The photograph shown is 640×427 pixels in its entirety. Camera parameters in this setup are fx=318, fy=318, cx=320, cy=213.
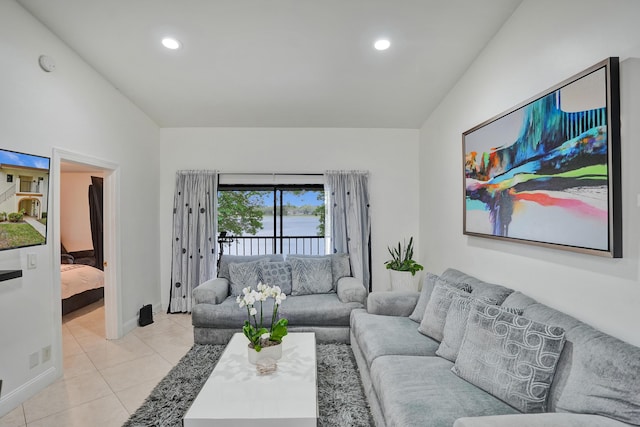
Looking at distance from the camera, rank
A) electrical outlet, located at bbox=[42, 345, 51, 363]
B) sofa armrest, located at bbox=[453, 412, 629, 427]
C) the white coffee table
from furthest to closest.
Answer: electrical outlet, located at bbox=[42, 345, 51, 363] < the white coffee table < sofa armrest, located at bbox=[453, 412, 629, 427]

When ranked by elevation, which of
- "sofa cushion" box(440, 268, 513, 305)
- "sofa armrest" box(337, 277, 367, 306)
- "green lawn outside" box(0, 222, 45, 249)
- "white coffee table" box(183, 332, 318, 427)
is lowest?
"white coffee table" box(183, 332, 318, 427)

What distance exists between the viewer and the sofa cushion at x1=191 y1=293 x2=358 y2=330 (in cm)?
328

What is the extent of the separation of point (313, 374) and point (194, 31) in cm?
271

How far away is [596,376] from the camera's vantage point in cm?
134

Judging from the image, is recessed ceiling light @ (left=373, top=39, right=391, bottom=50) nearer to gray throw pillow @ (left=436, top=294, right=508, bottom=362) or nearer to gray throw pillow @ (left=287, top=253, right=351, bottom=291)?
gray throw pillow @ (left=436, top=294, right=508, bottom=362)

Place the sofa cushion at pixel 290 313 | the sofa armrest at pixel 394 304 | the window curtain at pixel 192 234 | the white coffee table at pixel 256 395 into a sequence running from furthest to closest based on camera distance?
the window curtain at pixel 192 234 < the sofa cushion at pixel 290 313 < the sofa armrest at pixel 394 304 < the white coffee table at pixel 256 395

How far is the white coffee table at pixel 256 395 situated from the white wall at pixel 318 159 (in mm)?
2733

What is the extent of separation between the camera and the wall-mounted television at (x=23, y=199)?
2.21m

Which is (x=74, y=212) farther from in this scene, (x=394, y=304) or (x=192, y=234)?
(x=394, y=304)

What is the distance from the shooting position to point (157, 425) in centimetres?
207

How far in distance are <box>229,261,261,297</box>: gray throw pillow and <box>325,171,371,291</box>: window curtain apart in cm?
125

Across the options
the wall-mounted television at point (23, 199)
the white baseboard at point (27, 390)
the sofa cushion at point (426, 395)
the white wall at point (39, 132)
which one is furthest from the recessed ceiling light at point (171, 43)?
the sofa cushion at point (426, 395)

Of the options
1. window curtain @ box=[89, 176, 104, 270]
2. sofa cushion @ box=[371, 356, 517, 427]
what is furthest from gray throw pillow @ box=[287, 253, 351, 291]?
window curtain @ box=[89, 176, 104, 270]

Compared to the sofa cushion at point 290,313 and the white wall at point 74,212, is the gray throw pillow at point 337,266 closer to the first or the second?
the sofa cushion at point 290,313
